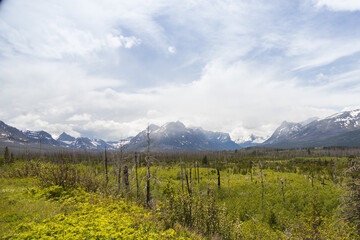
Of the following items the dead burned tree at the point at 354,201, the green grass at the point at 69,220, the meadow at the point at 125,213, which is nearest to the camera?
the green grass at the point at 69,220

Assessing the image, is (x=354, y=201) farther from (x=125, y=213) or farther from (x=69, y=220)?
(x=69, y=220)

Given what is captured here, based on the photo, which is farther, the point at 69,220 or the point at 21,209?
the point at 21,209

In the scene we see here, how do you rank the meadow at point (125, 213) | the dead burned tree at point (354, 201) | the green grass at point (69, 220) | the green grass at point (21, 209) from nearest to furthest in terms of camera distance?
the green grass at point (69, 220) → the meadow at point (125, 213) → the green grass at point (21, 209) → the dead burned tree at point (354, 201)

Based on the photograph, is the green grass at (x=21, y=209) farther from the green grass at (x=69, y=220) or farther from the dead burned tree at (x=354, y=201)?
the dead burned tree at (x=354, y=201)

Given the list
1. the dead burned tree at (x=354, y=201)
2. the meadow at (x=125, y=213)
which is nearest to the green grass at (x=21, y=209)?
the meadow at (x=125, y=213)

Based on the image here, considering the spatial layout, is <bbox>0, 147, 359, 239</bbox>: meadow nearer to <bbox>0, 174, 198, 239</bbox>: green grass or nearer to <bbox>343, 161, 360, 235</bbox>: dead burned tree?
<bbox>0, 174, 198, 239</bbox>: green grass

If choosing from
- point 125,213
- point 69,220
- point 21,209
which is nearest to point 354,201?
point 125,213

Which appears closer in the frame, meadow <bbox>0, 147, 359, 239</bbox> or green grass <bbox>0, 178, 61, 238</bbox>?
meadow <bbox>0, 147, 359, 239</bbox>

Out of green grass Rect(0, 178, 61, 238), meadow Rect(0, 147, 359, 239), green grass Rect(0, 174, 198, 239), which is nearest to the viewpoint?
green grass Rect(0, 174, 198, 239)

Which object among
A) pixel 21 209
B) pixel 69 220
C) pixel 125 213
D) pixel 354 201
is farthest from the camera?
pixel 354 201

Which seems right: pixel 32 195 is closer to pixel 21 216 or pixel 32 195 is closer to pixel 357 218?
pixel 21 216

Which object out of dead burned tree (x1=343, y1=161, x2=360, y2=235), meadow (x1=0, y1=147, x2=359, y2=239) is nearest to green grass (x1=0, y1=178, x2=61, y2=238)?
meadow (x1=0, y1=147, x2=359, y2=239)

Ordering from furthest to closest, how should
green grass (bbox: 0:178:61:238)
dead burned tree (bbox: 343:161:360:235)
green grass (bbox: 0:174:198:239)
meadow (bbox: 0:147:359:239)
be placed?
dead burned tree (bbox: 343:161:360:235) → green grass (bbox: 0:178:61:238) → meadow (bbox: 0:147:359:239) → green grass (bbox: 0:174:198:239)

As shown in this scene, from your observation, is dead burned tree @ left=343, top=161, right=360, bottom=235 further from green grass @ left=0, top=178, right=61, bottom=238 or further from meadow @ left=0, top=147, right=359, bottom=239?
green grass @ left=0, top=178, right=61, bottom=238
